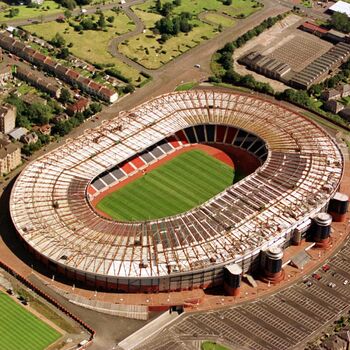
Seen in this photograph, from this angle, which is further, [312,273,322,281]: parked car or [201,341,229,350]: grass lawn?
[312,273,322,281]: parked car

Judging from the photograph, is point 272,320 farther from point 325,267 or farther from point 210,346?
point 325,267

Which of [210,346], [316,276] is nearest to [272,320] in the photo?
[210,346]

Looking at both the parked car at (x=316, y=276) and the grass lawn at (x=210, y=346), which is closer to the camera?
the grass lawn at (x=210, y=346)

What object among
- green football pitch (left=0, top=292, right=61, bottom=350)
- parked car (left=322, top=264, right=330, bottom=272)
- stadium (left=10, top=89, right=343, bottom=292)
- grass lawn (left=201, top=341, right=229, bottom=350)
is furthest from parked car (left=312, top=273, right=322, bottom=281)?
green football pitch (left=0, top=292, right=61, bottom=350)

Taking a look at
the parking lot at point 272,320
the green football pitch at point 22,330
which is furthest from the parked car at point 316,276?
the green football pitch at point 22,330

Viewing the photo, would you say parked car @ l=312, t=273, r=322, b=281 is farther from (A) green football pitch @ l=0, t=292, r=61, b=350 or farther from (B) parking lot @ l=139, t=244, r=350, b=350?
(A) green football pitch @ l=0, t=292, r=61, b=350

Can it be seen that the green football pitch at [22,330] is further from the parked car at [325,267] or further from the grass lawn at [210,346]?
the parked car at [325,267]
